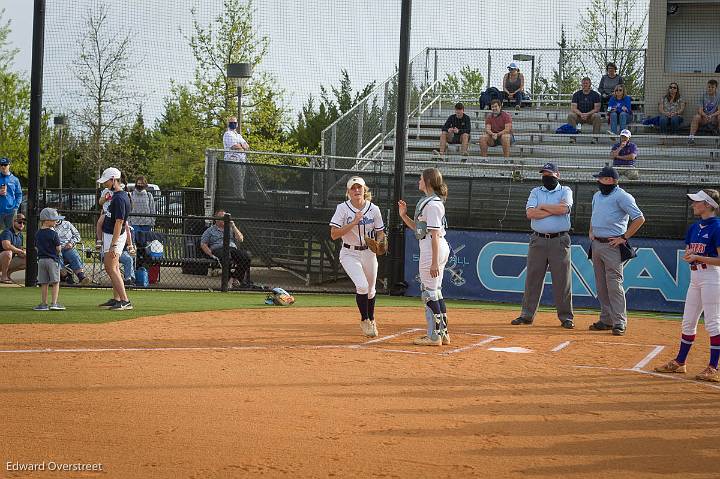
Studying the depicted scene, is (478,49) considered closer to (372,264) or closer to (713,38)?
(713,38)

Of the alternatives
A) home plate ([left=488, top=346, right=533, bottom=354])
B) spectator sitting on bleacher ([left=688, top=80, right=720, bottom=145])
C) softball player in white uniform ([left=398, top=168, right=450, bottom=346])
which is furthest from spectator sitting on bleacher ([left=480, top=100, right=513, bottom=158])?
home plate ([left=488, top=346, right=533, bottom=354])

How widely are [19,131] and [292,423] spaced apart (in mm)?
42603

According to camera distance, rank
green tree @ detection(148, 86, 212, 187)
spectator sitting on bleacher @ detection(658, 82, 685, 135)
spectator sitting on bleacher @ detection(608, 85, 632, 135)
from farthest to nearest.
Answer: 1. green tree @ detection(148, 86, 212, 187)
2. spectator sitting on bleacher @ detection(658, 82, 685, 135)
3. spectator sitting on bleacher @ detection(608, 85, 632, 135)

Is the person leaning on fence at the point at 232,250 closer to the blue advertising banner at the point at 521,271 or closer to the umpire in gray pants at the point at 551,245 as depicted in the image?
the blue advertising banner at the point at 521,271

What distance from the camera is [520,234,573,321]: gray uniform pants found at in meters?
12.8

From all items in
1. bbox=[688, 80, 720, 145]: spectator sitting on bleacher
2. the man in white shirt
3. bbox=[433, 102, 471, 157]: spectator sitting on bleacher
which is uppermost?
bbox=[688, 80, 720, 145]: spectator sitting on bleacher

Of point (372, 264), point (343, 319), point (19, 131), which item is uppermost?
point (19, 131)

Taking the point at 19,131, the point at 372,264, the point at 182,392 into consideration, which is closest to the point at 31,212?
the point at 372,264

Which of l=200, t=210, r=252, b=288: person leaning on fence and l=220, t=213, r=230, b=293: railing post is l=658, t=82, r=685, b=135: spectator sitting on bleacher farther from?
l=220, t=213, r=230, b=293: railing post

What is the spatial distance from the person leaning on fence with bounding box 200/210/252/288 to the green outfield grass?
64 centimetres

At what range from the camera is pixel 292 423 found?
6.41 meters

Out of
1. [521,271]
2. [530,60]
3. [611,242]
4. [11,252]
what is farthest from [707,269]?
[530,60]

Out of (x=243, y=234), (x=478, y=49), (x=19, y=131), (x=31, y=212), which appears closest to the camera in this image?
(x=31, y=212)

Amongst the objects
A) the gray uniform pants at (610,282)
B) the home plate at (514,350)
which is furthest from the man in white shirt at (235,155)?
the home plate at (514,350)
